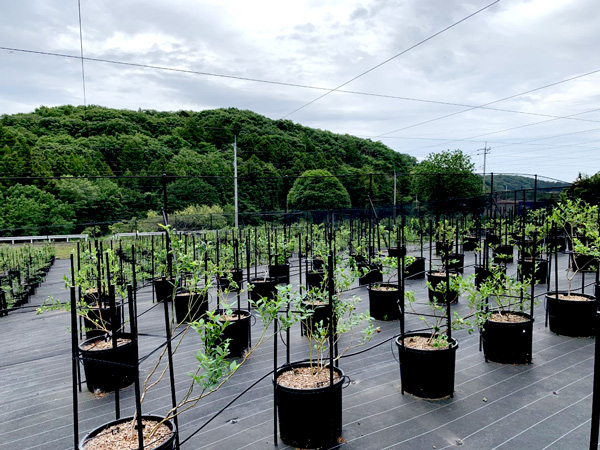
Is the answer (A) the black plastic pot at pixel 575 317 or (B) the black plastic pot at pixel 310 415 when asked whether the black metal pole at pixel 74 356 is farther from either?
(A) the black plastic pot at pixel 575 317

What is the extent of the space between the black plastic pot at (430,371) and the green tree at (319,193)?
877 inches

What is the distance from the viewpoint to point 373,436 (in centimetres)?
273

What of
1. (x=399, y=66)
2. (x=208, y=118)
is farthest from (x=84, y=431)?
(x=208, y=118)

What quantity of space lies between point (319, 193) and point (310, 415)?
23.3m

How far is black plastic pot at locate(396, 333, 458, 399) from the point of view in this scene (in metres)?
3.18

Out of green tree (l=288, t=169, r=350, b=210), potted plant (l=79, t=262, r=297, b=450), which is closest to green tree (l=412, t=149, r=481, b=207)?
green tree (l=288, t=169, r=350, b=210)

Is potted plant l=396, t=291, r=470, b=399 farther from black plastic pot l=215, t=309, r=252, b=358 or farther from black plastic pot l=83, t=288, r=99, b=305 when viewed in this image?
black plastic pot l=83, t=288, r=99, b=305

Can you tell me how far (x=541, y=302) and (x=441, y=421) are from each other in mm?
4319

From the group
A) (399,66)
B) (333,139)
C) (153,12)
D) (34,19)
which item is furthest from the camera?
(333,139)

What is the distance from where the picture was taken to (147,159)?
83.0ft

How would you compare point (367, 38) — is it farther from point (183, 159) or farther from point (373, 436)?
point (183, 159)

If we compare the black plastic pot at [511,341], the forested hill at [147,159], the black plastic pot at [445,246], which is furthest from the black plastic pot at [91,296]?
the forested hill at [147,159]

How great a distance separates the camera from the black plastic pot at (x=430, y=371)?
3176 millimetres

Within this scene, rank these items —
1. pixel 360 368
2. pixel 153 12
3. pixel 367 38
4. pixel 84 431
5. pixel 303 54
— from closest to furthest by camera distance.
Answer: pixel 84 431 → pixel 360 368 → pixel 153 12 → pixel 367 38 → pixel 303 54
